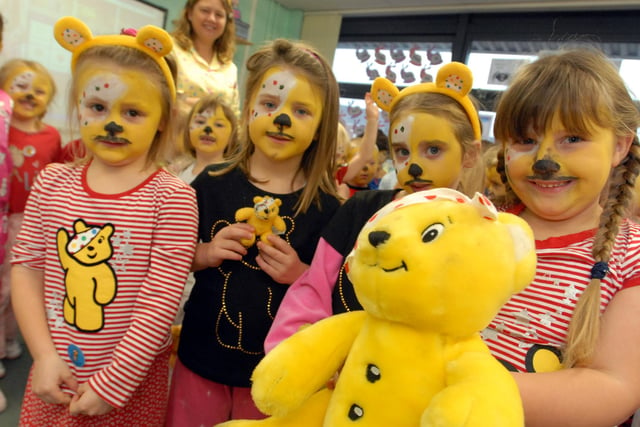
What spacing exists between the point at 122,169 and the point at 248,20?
4.71 meters

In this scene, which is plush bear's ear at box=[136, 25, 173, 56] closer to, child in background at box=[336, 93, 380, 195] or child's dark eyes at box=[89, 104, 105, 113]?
child's dark eyes at box=[89, 104, 105, 113]

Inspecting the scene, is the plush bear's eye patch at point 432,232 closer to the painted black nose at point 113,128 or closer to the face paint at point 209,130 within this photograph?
the painted black nose at point 113,128

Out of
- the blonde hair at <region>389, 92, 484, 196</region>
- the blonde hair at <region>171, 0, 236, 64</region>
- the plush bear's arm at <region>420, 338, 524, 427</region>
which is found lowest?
the plush bear's arm at <region>420, 338, 524, 427</region>

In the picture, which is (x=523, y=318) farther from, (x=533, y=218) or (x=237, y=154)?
(x=237, y=154)

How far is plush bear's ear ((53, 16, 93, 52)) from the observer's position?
100 centimetres

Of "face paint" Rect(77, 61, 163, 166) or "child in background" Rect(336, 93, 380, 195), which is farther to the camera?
"child in background" Rect(336, 93, 380, 195)

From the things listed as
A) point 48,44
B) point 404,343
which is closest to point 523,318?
point 404,343

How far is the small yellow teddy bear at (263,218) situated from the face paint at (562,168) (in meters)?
0.51

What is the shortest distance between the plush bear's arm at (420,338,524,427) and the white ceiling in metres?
4.76

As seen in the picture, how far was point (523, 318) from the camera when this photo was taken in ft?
2.55

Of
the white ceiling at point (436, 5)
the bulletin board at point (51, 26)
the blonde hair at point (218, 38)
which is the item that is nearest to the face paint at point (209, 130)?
the blonde hair at point (218, 38)

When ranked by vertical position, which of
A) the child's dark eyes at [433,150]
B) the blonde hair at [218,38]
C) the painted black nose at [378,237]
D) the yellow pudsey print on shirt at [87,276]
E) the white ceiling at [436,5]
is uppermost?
the white ceiling at [436,5]

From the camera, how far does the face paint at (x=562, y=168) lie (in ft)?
2.55

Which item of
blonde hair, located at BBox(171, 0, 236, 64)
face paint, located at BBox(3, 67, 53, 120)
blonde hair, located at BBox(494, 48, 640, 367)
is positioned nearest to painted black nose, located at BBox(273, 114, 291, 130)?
blonde hair, located at BBox(494, 48, 640, 367)
